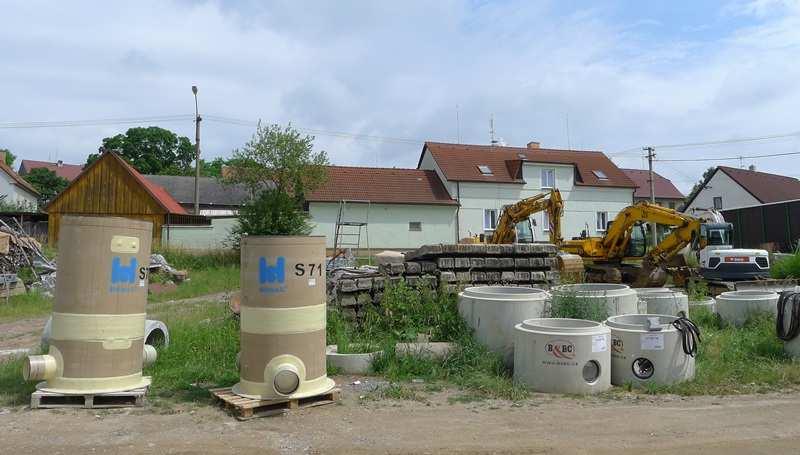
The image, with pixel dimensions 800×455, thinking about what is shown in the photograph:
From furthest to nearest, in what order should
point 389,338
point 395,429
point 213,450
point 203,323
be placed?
point 203,323
point 389,338
point 395,429
point 213,450

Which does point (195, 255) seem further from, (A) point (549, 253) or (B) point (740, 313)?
(B) point (740, 313)

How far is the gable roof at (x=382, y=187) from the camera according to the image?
114ft

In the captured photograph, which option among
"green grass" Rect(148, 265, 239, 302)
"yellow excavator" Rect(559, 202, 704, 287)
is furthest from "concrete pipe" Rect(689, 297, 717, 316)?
"green grass" Rect(148, 265, 239, 302)

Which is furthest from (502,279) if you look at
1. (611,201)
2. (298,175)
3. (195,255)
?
(611,201)

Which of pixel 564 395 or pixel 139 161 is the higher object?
pixel 139 161

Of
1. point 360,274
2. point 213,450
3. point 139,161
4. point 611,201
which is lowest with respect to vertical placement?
point 213,450

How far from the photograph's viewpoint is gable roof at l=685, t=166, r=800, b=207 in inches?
1671

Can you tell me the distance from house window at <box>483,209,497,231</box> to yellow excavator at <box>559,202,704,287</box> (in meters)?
15.6

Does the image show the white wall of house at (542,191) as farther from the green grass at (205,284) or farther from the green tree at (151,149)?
the green tree at (151,149)

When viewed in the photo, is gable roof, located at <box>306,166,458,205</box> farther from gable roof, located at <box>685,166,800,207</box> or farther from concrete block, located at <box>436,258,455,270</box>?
concrete block, located at <box>436,258,455,270</box>

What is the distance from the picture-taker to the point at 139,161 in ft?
221

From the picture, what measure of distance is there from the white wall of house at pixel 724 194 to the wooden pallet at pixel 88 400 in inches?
1733

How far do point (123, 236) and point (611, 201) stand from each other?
3757 centimetres

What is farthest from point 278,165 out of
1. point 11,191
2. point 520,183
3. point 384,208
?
point 11,191
